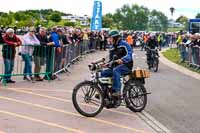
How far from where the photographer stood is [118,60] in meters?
10.8

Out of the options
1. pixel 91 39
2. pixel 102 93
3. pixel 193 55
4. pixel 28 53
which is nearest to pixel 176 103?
pixel 102 93

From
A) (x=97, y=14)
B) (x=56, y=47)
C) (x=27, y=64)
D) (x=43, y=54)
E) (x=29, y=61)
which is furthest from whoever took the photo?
(x=97, y=14)

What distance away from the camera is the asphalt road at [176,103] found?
32.8 ft

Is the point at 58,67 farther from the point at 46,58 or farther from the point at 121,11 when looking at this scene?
the point at 121,11

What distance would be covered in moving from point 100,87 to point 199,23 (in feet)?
137

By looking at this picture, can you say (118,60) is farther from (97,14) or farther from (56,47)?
(97,14)

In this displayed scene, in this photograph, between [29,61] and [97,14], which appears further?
[97,14]

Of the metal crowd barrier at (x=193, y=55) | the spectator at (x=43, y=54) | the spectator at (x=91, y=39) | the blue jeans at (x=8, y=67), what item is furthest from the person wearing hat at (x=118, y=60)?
the spectator at (x=91, y=39)

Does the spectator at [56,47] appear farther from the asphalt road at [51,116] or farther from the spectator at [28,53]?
the asphalt road at [51,116]

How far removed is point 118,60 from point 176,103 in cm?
270

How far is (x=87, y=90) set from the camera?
34.6ft

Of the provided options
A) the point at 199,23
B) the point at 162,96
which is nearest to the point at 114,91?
the point at 162,96

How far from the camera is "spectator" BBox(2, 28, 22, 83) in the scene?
49.6 feet

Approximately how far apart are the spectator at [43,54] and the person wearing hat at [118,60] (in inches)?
217
